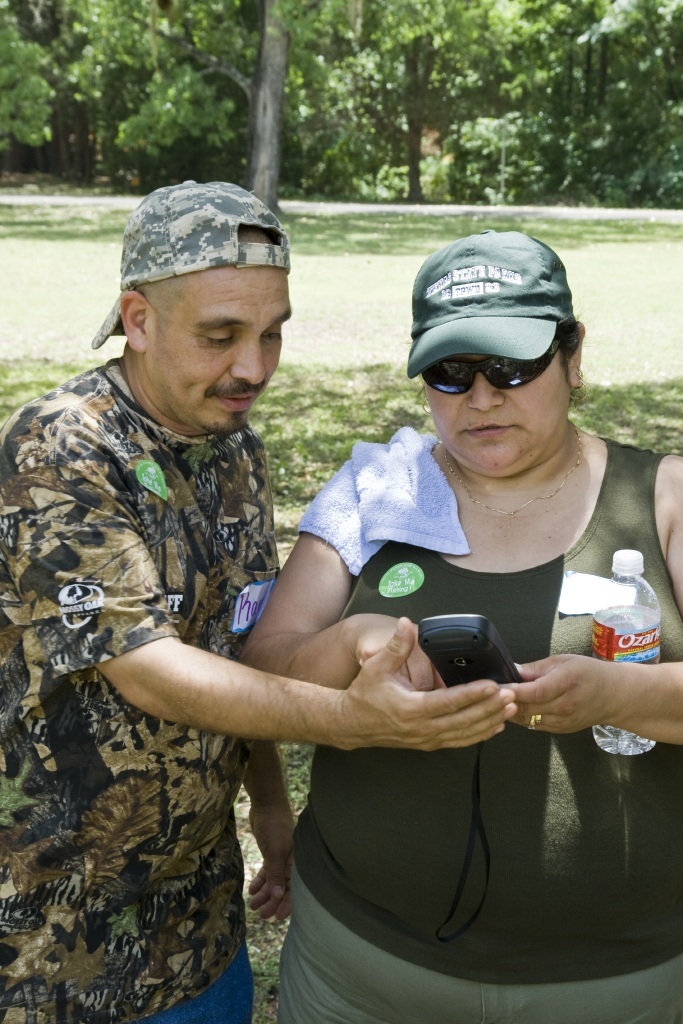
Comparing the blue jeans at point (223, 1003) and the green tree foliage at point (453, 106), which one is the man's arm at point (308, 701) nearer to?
the blue jeans at point (223, 1003)

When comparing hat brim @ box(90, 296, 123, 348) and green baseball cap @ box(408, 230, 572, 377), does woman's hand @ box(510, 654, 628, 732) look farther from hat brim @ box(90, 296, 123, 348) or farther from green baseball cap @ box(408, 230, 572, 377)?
hat brim @ box(90, 296, 123, 348)

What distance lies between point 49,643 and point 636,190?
118ft

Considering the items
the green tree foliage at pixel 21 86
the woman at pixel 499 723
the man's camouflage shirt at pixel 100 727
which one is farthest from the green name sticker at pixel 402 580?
the green tree foliage at pixel 21 86

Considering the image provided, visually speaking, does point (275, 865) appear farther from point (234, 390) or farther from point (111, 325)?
Result: point (111, 325)

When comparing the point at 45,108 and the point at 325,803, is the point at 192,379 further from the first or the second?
the point at 45,108

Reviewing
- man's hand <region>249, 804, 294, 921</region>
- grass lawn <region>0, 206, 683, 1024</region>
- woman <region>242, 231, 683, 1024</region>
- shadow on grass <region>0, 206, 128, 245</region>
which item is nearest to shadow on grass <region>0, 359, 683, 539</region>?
grass lawn <region>0, 206, 683, 1024</region>

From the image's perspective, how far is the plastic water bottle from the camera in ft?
7.16

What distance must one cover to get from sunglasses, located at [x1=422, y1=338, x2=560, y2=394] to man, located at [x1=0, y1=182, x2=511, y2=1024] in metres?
0.41

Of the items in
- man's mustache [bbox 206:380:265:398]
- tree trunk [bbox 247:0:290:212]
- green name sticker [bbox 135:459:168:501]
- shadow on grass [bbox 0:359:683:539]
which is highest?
tree trunk [bbox 247:0:290:212]

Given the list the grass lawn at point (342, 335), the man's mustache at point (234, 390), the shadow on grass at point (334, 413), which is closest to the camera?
the man's mustache at point (234, 390)

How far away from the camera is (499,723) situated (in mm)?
2053

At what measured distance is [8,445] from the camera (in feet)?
7.06

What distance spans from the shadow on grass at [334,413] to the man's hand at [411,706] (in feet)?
14.7

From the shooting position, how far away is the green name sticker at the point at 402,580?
2459mm
